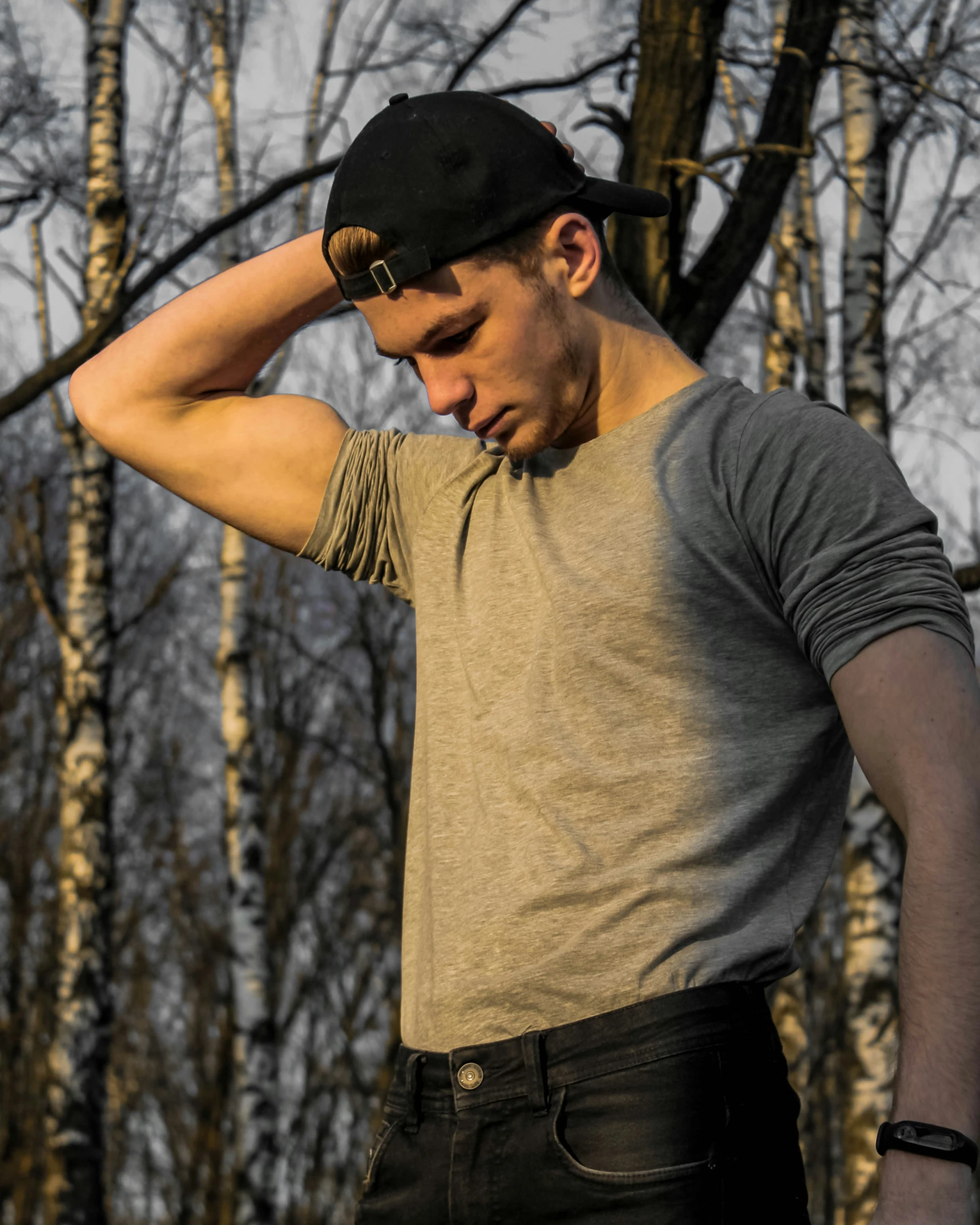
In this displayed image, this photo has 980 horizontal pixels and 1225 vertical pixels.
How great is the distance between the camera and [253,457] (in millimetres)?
2332

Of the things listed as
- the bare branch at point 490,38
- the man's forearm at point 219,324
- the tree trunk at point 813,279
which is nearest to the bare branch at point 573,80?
the bare branch at point 490,38

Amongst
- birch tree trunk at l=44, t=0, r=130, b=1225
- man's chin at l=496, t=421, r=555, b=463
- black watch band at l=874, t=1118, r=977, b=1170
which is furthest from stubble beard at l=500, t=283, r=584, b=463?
birch tree trunk at l=44, t=0, r=130, b=1225

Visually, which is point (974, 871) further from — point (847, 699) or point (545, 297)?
point (545, 297)

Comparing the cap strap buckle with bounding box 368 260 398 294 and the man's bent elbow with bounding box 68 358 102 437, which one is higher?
the man's bent elbow with bounding box 68 358 102 437

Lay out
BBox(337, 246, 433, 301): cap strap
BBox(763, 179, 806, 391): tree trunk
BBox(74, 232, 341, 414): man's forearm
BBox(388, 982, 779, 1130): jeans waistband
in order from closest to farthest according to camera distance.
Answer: BBox(388, 982, 779, 1130): jeans waistband, BBox(337, 246, 433, 301): cap strap, BBox(74, 232, 341, 414): man's forearm, BBox(763, 179, 806, 391): tree trunk

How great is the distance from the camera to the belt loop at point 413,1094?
69.4 inches

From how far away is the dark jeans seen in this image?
5.12 feet

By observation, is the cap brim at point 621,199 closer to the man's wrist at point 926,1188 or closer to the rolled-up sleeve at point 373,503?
the rolled-up sleeve at point 373,503

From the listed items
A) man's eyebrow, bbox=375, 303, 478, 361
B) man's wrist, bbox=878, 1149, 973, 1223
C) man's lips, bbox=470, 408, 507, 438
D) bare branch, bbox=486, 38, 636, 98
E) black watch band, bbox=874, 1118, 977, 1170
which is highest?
bare branch, bbox=486, 38, 636, 98

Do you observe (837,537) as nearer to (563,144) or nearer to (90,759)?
(563,144)

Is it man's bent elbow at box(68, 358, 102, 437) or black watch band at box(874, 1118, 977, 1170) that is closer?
black watch band at box(874, 1118, 977, 1170)

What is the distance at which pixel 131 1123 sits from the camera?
22.8 m

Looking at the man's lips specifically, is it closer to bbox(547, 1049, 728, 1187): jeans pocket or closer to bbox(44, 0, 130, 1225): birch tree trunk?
bbox(547, 1049, 728, 1187): jeans pocket

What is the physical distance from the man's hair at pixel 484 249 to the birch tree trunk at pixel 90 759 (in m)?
5.86
